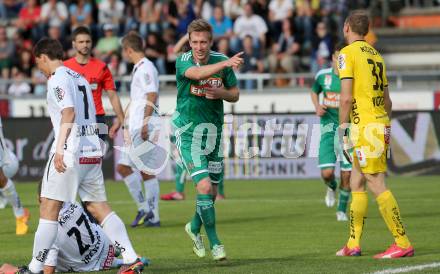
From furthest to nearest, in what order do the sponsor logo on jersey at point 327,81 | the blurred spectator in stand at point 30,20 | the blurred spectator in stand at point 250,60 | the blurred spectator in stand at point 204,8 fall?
the blurred spectator in stand at point 30,20 < the blurred spectator in stand at point 204,8 < the blurred spectator in stand at point 250,60 < the sponsor logo on jersey at point 327,81

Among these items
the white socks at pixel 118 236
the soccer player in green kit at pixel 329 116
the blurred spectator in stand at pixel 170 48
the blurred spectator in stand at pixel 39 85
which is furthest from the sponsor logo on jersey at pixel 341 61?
the blurred spectator in stand at pixel 39 85

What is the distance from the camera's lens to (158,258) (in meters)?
11.5

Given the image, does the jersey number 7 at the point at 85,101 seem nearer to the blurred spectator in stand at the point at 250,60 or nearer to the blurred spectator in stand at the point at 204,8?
the blurred spectator in stand at the point at 250,60

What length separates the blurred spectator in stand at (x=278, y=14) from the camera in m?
28.5

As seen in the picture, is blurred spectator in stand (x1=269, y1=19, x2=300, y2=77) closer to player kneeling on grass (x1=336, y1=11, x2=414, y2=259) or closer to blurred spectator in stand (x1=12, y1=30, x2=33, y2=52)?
blurred spectator in stand (x1=12, y1=30, x2=33, y2=52)

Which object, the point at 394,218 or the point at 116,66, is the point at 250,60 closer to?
the point at 116,66

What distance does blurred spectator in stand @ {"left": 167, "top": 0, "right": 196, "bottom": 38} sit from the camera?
92.7ft

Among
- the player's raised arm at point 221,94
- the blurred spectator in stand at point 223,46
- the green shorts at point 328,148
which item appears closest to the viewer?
the player's raised arm at point 221,94

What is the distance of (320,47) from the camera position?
27.1 metres

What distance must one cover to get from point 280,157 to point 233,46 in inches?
198

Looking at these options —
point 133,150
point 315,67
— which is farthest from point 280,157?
point 133,150

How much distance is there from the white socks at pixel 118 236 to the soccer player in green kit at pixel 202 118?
3.94 feet

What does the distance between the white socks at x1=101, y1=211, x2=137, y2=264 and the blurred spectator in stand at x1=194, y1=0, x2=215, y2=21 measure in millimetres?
19207

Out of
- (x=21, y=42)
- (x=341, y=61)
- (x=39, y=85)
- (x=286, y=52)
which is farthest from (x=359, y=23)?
(x=21, y=42)
